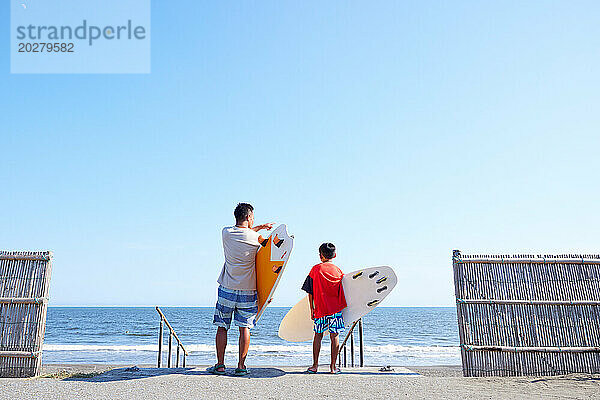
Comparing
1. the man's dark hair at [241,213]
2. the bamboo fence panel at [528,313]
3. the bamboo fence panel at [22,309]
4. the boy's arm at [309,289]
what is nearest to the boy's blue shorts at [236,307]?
the boy's arm at [309,289]

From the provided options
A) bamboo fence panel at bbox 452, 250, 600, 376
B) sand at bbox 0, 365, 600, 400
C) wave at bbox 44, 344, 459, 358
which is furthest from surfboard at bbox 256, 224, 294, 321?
wave at bbox 44, 344, 459, 358

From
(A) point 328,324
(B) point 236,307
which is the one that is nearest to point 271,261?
(B) point 236,307

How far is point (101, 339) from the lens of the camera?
27312 millimetres

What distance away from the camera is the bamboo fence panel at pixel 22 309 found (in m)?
4.84

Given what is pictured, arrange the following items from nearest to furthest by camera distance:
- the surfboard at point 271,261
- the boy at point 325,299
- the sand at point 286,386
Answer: the sand at point 286,386 < the surfboard at point 271,261 < the boy at point 325,299

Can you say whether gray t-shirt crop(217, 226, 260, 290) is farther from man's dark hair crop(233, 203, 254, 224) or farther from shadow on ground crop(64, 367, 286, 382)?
shadow on ground crop(64, 367, 286, 382)

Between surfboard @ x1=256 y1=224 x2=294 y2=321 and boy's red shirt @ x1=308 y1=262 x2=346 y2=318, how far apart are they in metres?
0.51

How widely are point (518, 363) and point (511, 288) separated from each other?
2.47ft

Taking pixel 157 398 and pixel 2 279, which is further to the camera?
pixel 2 279

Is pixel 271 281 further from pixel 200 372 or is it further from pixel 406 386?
pixel 406 386

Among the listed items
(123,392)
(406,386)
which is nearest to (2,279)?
(123,392)

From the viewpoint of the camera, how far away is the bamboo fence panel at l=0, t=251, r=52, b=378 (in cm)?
484

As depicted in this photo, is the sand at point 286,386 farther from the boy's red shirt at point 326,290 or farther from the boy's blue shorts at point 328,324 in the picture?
the boy's red shirt at point 326,290

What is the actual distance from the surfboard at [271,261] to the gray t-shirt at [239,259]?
71mm
